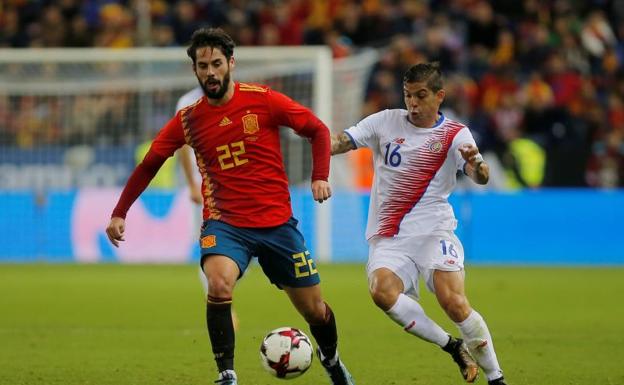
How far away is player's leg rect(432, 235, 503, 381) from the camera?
7.48m

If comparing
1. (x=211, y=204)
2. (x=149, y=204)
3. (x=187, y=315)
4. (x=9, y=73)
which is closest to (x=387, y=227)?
(x=211, y=204)

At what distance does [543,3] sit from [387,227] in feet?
57.0

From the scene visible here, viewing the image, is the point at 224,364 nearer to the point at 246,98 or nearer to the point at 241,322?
the point at 246,98

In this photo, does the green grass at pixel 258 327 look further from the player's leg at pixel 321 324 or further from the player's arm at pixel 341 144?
the player's arm at pixel 341 144

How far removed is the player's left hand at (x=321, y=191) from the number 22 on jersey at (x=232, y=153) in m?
0.45

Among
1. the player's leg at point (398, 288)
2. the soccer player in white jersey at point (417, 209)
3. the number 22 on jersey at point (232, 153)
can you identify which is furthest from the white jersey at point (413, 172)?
the number 22 on jersey at point (232, 153)

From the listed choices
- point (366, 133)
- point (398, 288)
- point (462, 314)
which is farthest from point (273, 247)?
point (462, 314)

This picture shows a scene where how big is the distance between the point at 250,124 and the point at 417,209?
1.21m

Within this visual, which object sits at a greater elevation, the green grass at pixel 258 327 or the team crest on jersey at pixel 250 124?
the team crest on jersey at pixel 250 124

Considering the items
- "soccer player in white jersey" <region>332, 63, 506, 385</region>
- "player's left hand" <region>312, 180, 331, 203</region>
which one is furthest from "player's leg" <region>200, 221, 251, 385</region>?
"soccer player in white jersey" <region>332, 63, 506, 385</region>

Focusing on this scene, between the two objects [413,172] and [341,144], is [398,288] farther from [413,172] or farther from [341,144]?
[341,144]

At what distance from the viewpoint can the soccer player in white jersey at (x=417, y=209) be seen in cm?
767

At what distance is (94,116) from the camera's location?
19.6 meters

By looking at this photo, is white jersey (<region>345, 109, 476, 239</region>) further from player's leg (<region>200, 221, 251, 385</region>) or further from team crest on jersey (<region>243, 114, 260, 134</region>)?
player's leg (<region>200, 221, 251, 385</region>)
